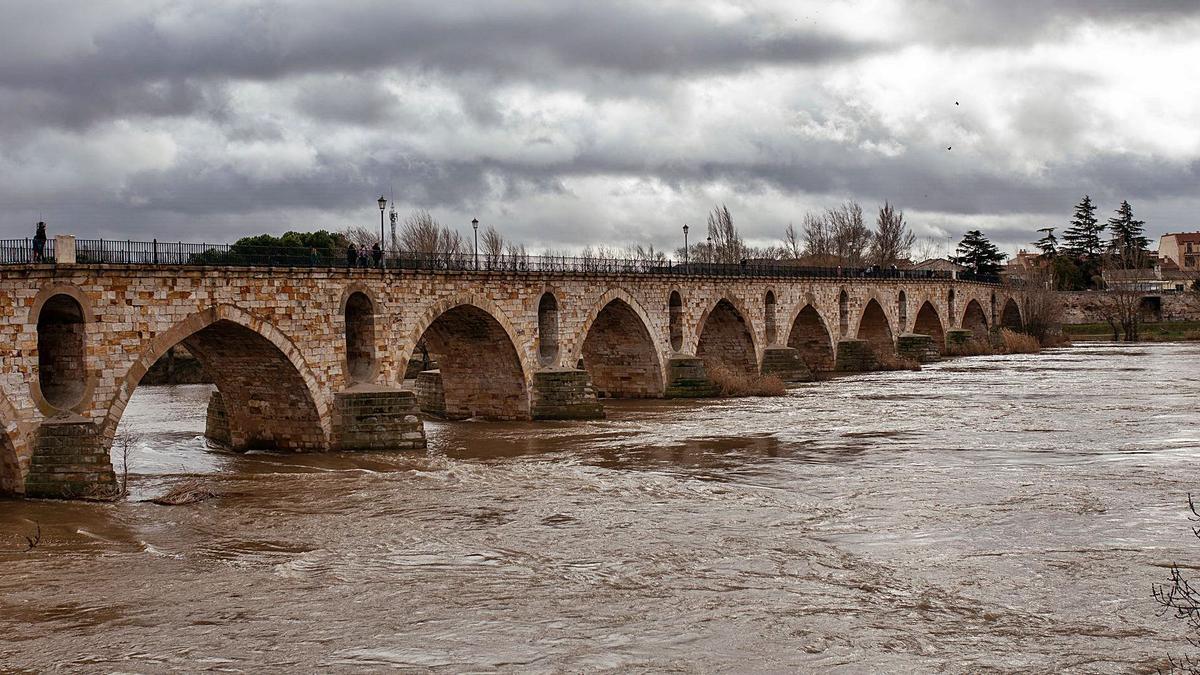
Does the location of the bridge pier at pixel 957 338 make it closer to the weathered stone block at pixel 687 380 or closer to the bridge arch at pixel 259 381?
the weathered stone block at pixel 687 380

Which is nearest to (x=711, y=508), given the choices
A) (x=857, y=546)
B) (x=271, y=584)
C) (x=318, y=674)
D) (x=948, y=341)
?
(x=857, y=546)

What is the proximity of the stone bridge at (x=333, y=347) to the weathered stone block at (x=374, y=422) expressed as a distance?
3 centimetres

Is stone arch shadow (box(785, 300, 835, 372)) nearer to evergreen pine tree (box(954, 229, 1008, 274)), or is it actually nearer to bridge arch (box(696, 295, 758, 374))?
bridge arch (box(696, 295, 758, 374))

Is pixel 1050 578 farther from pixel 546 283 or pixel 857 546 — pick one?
pixel 546 283

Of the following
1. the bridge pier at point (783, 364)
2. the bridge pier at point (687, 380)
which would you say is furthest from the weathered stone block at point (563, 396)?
the bridge pier at point (783, 364)

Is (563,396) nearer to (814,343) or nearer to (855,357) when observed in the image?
(814,343)

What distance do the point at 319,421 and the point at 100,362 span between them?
5230 millimetres

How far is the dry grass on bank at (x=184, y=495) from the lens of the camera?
19.5 meters

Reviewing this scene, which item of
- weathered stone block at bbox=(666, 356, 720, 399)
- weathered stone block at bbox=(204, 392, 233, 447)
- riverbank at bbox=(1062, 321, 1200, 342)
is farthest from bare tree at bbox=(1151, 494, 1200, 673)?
riverbank at bbox=(1062, 321, 1200, 342)

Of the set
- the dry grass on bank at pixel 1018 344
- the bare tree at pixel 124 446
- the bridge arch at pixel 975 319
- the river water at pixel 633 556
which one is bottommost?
the river water at pixel 633 556

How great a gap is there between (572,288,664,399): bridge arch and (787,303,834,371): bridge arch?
13.7 meters

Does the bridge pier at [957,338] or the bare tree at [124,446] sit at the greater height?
the bridge pier at [957,338]

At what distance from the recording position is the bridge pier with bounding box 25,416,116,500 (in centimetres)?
1898

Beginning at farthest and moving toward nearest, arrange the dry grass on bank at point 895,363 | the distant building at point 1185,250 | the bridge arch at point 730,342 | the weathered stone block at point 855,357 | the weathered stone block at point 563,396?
the distant building at point 1185,250
the dry grass on bank at point 895,363
the weathered stone block at point 855,357
the bridge arch at point 730,342
the weathered stone block at point 563,396
